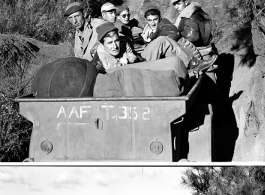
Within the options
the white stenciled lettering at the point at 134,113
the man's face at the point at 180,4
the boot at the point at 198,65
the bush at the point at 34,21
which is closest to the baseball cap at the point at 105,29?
the boot at the point at 198,65

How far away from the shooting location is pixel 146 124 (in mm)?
6805

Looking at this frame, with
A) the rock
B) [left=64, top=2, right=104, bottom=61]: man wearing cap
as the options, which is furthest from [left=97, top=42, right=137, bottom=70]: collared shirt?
the rock

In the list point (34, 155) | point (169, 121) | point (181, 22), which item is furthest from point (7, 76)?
point (169, 121)

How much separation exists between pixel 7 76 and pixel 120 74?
14.3 feet

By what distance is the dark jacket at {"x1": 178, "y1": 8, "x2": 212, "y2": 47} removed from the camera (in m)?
9.88

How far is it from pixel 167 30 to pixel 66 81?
2797 millimetres

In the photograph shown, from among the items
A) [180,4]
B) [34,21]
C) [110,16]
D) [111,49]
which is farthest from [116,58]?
[34,21]

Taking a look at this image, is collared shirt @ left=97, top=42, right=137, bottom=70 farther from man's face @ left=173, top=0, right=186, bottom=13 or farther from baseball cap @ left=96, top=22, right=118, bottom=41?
man's face @ left=173, top=0, right=186, bottom=13

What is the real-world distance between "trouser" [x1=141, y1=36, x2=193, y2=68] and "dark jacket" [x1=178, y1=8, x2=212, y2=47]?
1.13 metres

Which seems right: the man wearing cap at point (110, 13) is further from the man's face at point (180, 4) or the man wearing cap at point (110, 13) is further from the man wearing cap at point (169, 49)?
the man wearing cap at point (169, 49)

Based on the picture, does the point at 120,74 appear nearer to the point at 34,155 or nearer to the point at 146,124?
the point at 146,124

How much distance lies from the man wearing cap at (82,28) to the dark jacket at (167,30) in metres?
0.96

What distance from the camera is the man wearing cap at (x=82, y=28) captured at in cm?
990

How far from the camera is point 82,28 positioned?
10.2m
